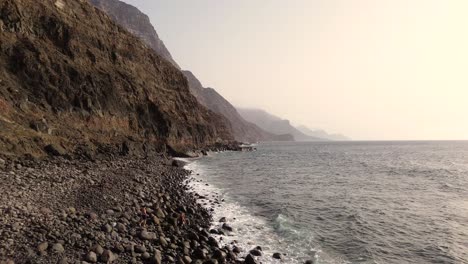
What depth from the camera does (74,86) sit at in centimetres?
5194

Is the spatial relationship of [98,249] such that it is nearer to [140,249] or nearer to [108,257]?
[108,257]

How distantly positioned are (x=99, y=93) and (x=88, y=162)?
23.8 meters

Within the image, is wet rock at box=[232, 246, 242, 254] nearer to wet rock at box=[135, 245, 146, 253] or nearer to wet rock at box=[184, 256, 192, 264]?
wet rock at box=[184, 256, 192, 264]

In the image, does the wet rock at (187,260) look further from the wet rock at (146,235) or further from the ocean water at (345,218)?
the ocean water at (345,218)

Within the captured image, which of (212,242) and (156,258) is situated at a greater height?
(156,258)

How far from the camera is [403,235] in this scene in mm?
24625

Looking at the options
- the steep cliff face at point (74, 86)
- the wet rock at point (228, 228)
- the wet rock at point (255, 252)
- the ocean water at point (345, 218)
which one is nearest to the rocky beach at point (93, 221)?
the wet rock at point (228, 228)

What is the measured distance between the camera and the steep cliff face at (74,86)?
38406 millimetres

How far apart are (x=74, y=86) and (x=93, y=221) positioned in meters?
40.3

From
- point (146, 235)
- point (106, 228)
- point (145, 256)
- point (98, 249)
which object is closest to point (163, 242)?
point (146, 235)

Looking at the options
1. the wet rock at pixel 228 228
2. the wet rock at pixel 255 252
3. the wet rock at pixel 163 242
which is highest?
the wet rock at pixel 163 242

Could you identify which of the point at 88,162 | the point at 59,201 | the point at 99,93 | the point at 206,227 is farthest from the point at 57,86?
the point at 206,227

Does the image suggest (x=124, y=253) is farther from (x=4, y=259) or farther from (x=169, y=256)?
(x=4, y=259)

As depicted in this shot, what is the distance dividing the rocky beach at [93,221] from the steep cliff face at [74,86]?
7.79 metres
